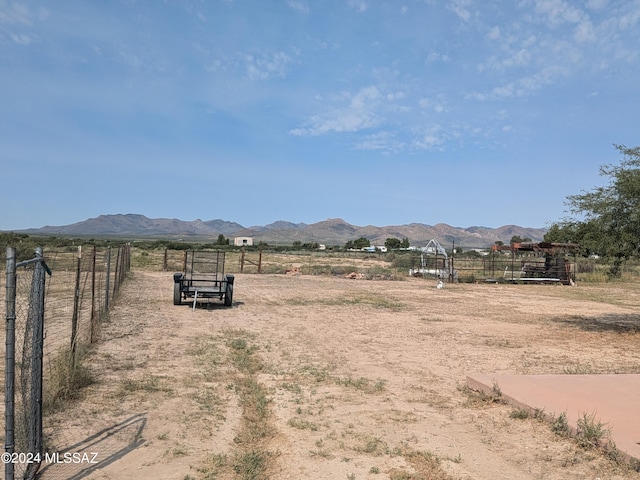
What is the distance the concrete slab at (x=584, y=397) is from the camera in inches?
201

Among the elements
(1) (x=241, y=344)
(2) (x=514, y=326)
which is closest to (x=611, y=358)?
(2) (x=514, y=326)

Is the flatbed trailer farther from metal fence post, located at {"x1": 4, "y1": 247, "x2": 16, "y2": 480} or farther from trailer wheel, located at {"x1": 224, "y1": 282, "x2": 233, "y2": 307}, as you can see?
metal fence post, located at {"x1": 4, "y1": 247, "x2": 16, "y2": 480}

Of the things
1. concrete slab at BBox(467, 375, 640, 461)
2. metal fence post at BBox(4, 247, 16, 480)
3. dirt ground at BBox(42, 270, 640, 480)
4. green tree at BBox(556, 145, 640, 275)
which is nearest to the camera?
metal fence post at BBox(4, 247, 16, 480)

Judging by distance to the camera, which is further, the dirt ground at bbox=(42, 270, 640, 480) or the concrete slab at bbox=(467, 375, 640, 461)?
the concrete slab at bbox=(467, 375, 640, 461)

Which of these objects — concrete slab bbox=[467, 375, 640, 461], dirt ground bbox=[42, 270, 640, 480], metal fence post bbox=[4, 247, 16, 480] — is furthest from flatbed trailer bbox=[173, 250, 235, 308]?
metal fence post bbox=[4, 247, 16, 480]

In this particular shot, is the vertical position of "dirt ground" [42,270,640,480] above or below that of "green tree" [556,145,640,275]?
below

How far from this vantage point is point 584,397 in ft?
20.2

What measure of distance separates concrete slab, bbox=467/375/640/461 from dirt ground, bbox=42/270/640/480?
0.80 feet

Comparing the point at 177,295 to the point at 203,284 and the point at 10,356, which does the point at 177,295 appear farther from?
the point at 10,356

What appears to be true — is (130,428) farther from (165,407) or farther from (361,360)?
(361,360)

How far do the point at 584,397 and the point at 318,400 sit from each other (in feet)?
10.4

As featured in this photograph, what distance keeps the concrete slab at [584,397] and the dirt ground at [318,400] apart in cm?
25

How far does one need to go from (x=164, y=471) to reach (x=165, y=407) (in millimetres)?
1689

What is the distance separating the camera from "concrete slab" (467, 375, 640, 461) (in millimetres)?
5094
